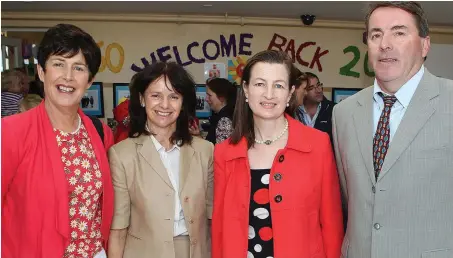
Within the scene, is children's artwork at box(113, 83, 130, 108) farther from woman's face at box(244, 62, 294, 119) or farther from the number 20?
woman's face at box(244, 62, 294, 119)

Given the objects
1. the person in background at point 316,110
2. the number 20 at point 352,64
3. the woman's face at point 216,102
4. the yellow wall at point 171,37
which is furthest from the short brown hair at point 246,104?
the number 20 at point 352,64

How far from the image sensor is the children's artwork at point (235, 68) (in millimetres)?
7914

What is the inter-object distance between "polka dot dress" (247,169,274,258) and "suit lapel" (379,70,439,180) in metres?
0.59

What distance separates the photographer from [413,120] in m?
1.97

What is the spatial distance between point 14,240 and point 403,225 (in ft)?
5.47

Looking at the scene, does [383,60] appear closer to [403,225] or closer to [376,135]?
[376,135]

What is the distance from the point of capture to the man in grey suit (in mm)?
1921

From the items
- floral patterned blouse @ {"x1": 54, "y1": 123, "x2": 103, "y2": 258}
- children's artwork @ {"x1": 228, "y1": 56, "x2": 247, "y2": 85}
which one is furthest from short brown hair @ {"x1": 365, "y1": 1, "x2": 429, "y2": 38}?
children's artwork @ {"x1": 228, "y1": 56, "x2": 247, "y2": 85}

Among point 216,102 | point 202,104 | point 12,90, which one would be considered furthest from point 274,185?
point 202,104

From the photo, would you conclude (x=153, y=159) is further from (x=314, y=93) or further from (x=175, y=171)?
(x=314, y=93)

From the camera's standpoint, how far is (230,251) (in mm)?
2326

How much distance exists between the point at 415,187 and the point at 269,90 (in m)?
0.82

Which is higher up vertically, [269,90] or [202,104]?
[269,90]

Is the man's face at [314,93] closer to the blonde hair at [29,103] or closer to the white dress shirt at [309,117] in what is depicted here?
the white dress shirt at [309,117]
